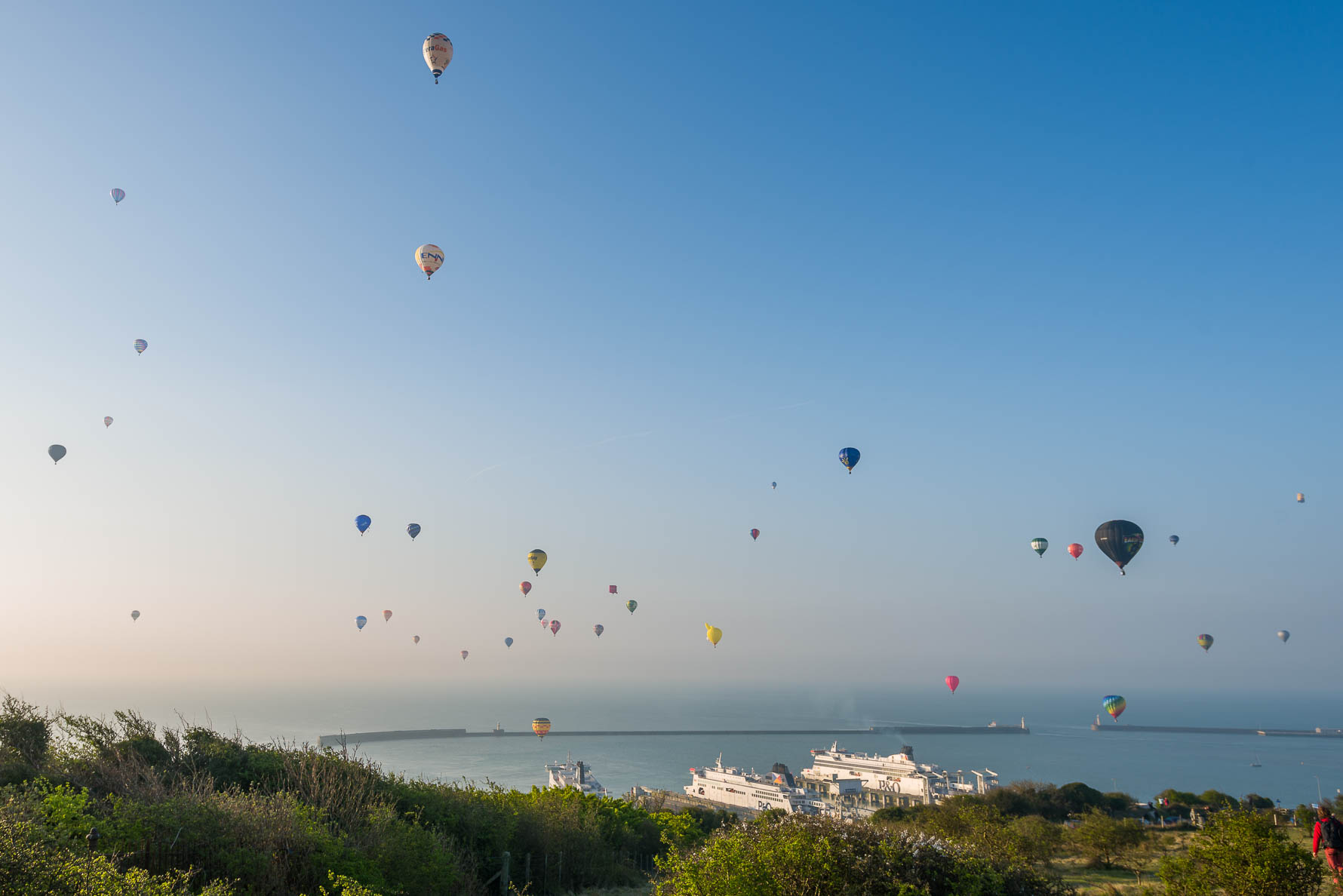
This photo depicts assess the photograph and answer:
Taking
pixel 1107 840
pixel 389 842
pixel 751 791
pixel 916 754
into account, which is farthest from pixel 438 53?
pixel 916 754

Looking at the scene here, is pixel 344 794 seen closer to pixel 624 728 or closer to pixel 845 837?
pixel 845 837

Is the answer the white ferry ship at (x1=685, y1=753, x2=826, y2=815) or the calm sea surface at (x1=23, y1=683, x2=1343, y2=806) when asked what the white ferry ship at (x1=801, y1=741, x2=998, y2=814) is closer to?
the white ferry ship at (x1=685, y1=753, x2=826, y2=815)

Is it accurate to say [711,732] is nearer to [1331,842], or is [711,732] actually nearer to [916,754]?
[916,754]

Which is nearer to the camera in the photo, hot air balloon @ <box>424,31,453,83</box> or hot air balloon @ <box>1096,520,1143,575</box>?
hot air balloon @ <box>424,31,453,83</box>

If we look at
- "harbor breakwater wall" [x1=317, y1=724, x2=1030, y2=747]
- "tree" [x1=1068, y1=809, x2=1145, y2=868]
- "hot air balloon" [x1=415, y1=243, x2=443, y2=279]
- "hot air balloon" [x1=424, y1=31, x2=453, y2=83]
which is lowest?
"harbor breakwater wall" [x1=317, y1=724, x2=1030, y2=747]

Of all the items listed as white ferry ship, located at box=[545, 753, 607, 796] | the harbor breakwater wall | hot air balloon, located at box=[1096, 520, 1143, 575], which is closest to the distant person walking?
hot air balloon, located at box=[1096, 520, 1143, 575]

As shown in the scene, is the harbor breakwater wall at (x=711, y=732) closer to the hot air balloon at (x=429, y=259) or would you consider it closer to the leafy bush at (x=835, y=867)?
the hot air balloon at (x=429, y=259)
